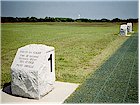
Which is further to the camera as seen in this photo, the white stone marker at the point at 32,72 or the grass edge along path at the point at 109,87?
the grass edge along path at the point at 109,87

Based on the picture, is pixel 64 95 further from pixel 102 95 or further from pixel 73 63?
pixel 73 63

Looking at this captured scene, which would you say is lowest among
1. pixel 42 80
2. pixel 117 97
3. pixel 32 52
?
pixel 117 97

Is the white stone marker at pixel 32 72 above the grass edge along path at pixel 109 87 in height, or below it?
above

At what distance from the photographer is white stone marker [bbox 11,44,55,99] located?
6.94 m

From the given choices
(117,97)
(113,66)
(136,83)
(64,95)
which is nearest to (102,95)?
(117,97)

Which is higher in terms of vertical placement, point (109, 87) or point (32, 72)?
point (32, 72)

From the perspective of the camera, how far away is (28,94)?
23.6 ft

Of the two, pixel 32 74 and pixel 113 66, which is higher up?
pixel 32 74

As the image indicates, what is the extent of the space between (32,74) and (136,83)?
13.4ft

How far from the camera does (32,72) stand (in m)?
6.88

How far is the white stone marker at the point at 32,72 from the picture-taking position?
6.94 meters

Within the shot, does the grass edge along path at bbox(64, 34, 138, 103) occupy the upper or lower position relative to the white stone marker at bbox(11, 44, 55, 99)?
lower

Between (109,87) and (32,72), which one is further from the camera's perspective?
(109,87)

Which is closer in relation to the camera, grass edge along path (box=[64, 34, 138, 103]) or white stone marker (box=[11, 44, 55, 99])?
white stone marker (box=[11, 44, 55, 99])
